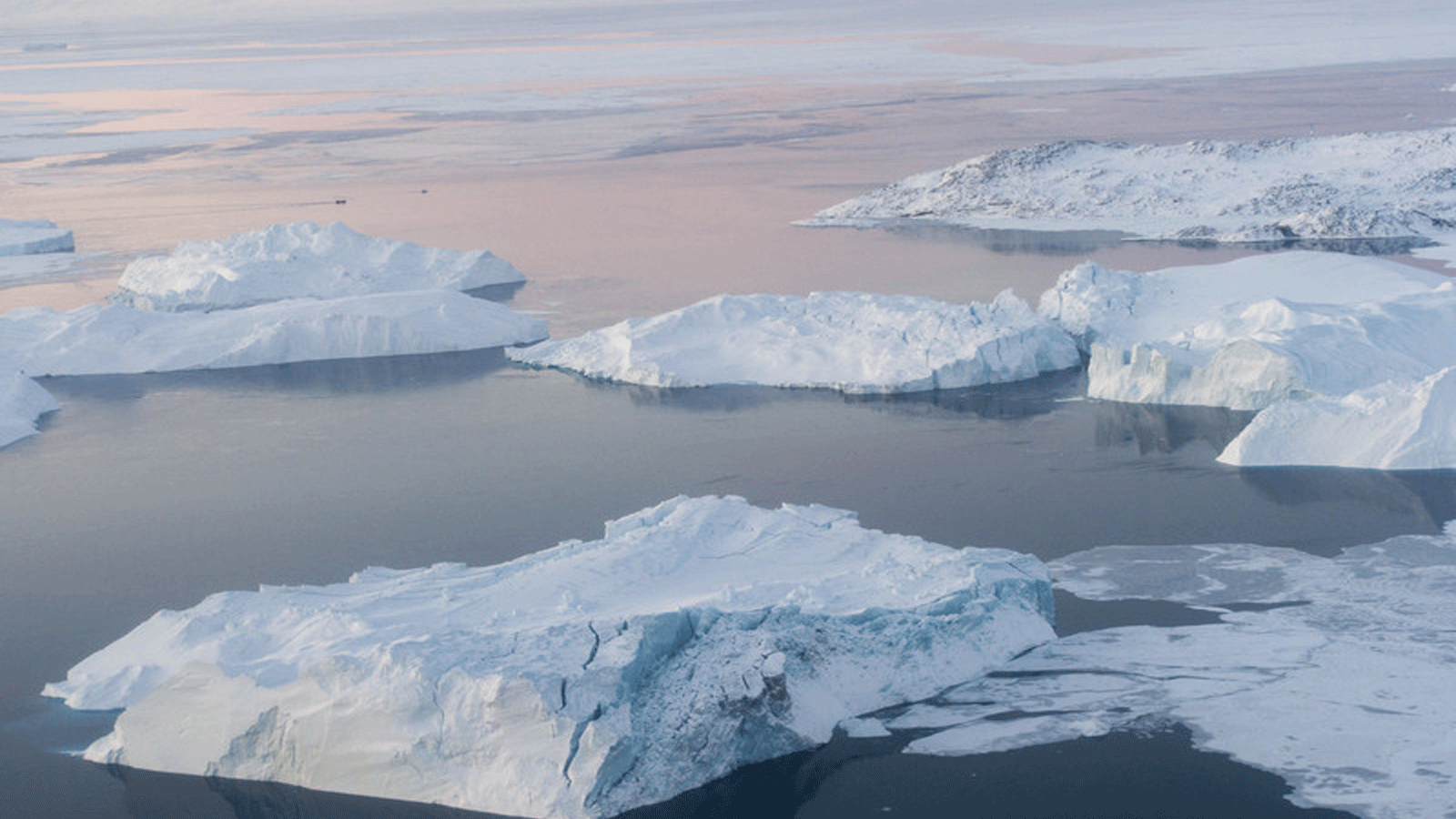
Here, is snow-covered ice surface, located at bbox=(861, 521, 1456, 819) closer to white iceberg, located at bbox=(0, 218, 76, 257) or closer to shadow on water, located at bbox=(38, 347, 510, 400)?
shadow on water, located at bbox=(38, 347, 510, 400)

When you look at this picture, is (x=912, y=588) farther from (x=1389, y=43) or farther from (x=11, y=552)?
(x=1389, y=43)

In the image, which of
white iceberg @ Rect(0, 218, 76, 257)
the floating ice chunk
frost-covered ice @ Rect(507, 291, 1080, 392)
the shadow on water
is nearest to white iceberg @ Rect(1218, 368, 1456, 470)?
frost-covered ice @ Rect(507, 291, 1080, 392)

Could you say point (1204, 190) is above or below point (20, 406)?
above

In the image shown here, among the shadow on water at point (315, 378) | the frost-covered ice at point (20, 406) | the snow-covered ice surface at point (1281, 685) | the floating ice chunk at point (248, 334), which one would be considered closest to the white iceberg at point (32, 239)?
the floating ice chunk at point (248, 334)

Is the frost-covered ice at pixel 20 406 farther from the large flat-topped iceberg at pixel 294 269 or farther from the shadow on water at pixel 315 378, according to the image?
the large flat-topped iceberg at pixel 294 269

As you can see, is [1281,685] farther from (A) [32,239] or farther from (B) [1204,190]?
(A) [32,239]

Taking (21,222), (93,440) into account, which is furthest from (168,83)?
(93,440)

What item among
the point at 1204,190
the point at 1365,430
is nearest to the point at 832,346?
the point at 1365,430
